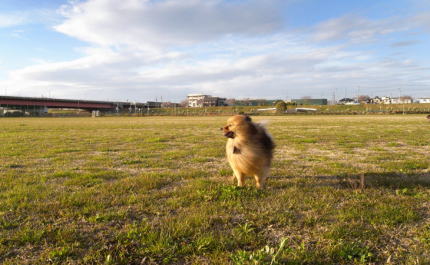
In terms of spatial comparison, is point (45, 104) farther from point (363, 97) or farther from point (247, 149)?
point (363, 97)

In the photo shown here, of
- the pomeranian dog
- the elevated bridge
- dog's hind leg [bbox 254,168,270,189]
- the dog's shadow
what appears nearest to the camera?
the pomeranian dog

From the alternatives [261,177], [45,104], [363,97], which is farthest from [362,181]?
[363,97]

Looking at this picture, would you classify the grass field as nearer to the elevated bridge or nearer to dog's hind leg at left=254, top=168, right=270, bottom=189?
dog's hind leg at left=254, top=168, right=270, bottom=189

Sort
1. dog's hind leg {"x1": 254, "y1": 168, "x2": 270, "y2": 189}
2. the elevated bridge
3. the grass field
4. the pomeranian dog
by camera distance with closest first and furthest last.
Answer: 1. the grass field
2. the pomeranian dog
3. dog's hind leg {"x1": 254, "y1": 168, "x2": 270, "y2": 189}
4. the elevated bridge

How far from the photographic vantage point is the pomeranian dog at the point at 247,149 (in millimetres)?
4523

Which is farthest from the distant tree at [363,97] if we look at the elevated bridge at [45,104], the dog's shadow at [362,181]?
the dog's shadow at [362,181]

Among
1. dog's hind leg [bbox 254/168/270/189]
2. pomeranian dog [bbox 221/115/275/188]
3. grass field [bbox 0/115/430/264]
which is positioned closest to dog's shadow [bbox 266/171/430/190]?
grass field [bbox 0/115/430/264]

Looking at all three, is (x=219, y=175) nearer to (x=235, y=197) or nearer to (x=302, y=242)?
(x=235, y=197)

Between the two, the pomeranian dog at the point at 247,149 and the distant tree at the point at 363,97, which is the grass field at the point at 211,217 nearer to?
the pomeranian dog at the point at 247,149

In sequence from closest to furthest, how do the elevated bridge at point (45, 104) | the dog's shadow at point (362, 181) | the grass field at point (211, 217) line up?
the grass field at point (211, 217), the dog's shadow at point (362, 181), the elevated bridge at point (45, 104)

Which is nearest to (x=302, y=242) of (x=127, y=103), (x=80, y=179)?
(x=80, y=179)

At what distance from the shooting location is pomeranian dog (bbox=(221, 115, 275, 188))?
Result: 4523mm

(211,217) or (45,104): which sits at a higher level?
(45,104)

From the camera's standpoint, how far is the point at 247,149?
15.0 feet
